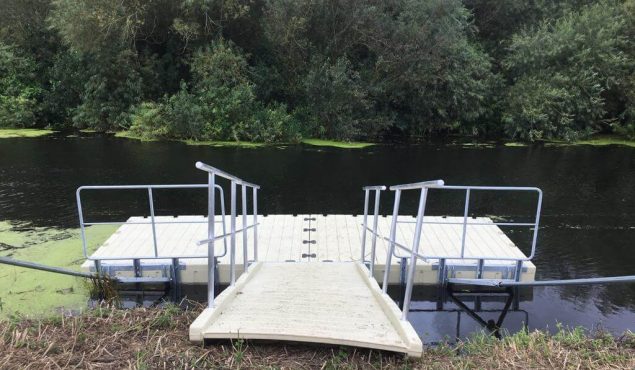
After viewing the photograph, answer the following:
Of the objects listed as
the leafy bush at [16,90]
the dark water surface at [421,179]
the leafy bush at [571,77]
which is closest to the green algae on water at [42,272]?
the dark water surface at [421,179]

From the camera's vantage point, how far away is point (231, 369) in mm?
2350

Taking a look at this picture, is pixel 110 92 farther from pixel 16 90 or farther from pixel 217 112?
pixel 217 112

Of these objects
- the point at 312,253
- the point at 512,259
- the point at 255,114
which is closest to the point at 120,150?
the point at 255,114

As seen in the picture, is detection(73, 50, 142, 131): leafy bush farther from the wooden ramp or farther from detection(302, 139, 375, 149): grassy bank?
the wooden ramp

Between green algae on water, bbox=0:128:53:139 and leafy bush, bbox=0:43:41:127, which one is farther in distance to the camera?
leafy bush, bbox=0:43:41:127

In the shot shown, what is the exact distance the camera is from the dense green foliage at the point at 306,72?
49.5 ft

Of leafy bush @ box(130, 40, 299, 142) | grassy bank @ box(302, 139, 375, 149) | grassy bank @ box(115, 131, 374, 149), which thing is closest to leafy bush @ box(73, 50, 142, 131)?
leafy bush @ box(130, 40, 299, 142)

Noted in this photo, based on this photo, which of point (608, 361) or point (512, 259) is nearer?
point (608, 361)

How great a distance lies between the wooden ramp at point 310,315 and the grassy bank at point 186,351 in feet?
0.26

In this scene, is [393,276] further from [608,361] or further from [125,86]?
[125,86]

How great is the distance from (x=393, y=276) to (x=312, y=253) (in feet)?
3.07

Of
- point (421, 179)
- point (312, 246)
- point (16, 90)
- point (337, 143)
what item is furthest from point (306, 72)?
point (312, 246)

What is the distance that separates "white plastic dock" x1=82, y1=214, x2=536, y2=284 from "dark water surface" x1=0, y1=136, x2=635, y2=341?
375 millimetres

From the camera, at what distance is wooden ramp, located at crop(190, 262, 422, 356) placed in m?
2.51
